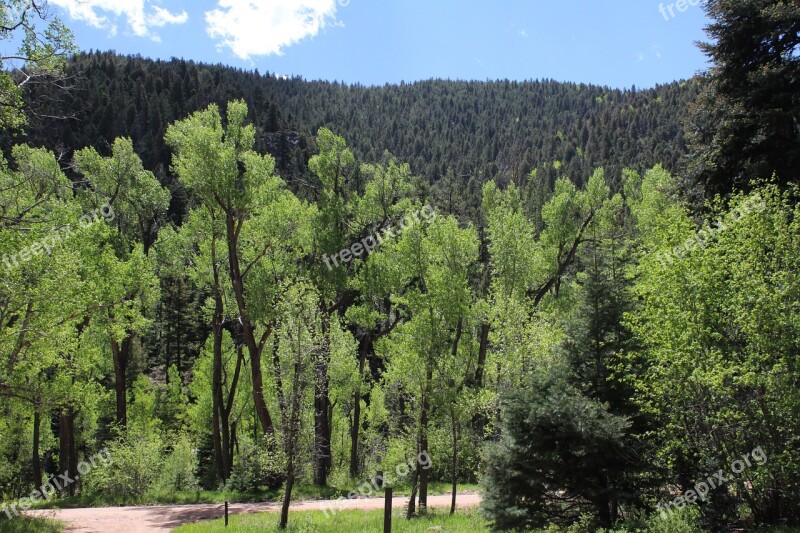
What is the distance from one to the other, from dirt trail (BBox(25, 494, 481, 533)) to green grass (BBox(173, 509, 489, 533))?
1.26 meters

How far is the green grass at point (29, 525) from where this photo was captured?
12.5m

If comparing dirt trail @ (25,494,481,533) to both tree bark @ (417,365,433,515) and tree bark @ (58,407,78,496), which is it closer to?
tree bark @ (417,365,433,515)

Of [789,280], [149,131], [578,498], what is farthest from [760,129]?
[149,131]

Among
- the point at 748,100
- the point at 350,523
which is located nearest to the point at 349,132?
the point at 748,100

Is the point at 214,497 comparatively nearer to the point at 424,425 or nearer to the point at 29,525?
the point at 29,525

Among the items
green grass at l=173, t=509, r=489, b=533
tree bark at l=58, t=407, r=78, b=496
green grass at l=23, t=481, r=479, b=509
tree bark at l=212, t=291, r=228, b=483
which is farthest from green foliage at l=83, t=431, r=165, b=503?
green grass at l=173, t=509, r=489, b=533

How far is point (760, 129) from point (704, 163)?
1.76m

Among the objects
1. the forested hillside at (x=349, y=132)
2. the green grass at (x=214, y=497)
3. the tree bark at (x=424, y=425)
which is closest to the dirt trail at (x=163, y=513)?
the green grass at (x=214, y=497)

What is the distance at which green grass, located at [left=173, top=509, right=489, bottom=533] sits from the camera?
13500 mm

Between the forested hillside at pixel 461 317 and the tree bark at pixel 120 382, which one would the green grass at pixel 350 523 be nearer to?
the forested hillside at pixel 461 317

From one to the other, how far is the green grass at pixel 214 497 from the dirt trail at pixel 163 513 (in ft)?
3.26

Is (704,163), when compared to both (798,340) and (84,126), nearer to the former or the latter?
(798,340)

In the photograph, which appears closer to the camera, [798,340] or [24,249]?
[798,340]

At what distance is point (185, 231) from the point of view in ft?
74.8
